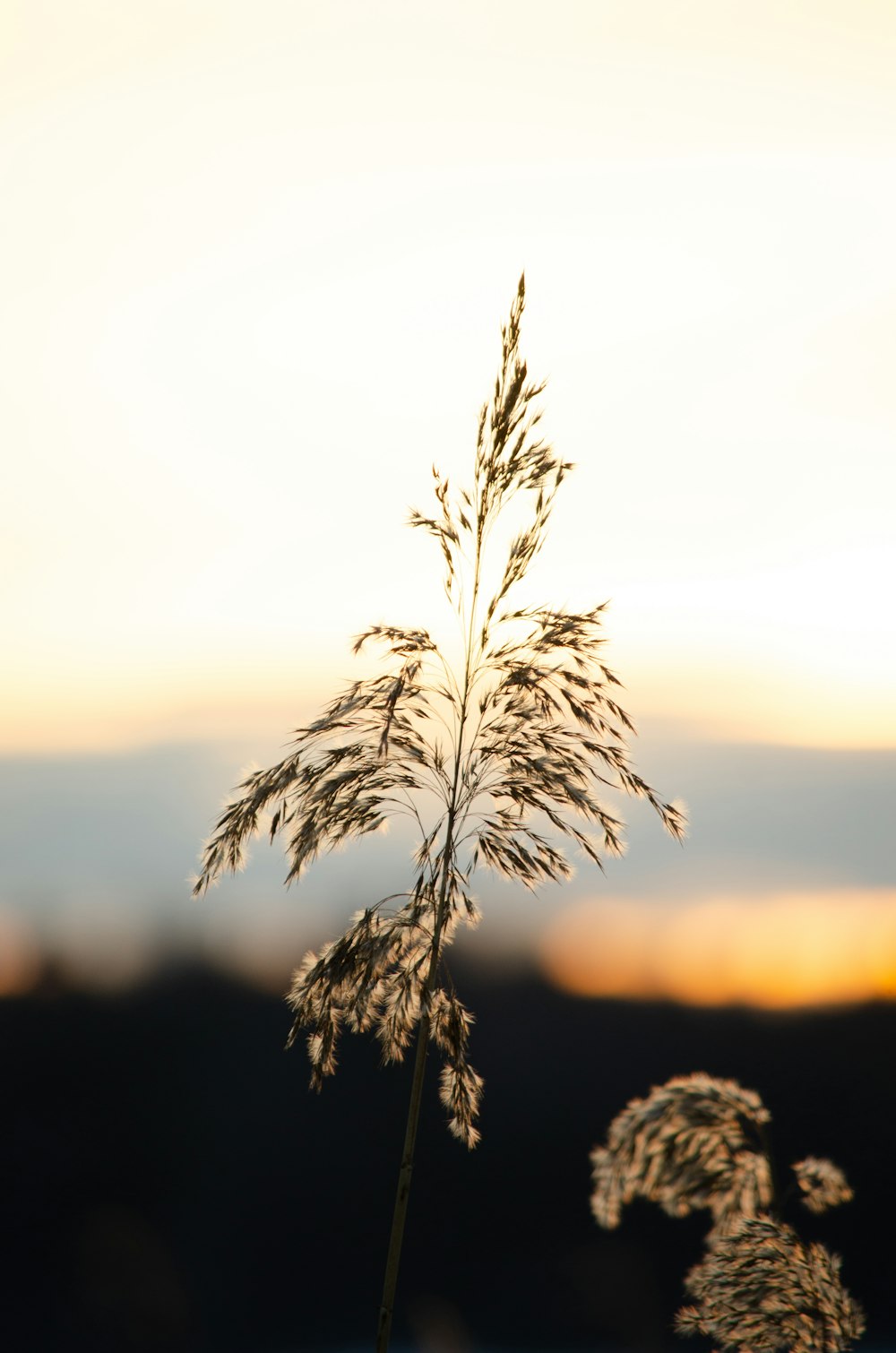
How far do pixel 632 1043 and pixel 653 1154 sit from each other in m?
10.3

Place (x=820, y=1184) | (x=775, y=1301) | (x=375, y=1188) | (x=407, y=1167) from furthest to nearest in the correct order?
(x=375, y=1188)
(x=407, y=1167)
(x=820, y=1184)
(x=775, y=1301)

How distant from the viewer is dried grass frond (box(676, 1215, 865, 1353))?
16.7 feet

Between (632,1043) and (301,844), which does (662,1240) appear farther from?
(301,844)

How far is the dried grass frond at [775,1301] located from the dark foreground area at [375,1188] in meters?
8.14

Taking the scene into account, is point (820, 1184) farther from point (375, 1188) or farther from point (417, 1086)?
point (375, 1188)

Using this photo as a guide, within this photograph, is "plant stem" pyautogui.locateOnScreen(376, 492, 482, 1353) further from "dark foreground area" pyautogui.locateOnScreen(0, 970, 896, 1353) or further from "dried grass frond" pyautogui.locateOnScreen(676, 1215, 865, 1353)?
"dark foreground area" pyautogui.locateOnScreen(0, 970, 896, 1353)

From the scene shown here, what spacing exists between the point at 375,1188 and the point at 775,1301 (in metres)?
10.4

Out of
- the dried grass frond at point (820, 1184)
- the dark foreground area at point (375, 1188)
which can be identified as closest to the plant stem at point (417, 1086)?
the dried grass frond at point (820, 1184)

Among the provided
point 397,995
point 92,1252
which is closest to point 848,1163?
point 92,1252

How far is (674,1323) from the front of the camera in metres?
5.21

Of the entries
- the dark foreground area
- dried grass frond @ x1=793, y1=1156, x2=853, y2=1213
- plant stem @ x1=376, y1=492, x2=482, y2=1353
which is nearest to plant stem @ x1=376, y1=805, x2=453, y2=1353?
plant stem @ x1=376, y1=492, x2=482, y2=1353

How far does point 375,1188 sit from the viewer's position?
48.0 ft

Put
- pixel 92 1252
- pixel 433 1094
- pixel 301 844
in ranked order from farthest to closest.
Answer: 1. pixel 92 1252
2. pixel 433 1094
3. pixel 301 844

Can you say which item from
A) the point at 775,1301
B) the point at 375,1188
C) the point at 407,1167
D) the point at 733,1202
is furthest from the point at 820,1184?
the point at 375,1188
